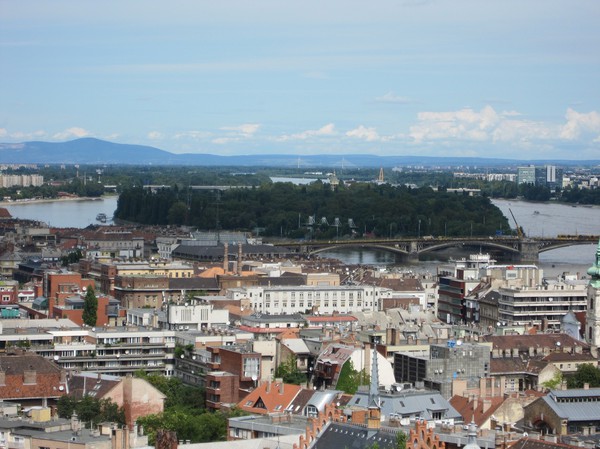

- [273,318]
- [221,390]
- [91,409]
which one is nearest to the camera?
[91,409]

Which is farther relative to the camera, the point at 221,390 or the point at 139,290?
the point at 139,290

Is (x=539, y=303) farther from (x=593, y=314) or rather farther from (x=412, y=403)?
(x=412, y=403)

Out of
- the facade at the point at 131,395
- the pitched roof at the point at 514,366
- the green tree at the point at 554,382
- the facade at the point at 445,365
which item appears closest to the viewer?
the facade at the point at 131,395

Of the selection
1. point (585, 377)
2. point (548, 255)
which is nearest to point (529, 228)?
point (548, 255)

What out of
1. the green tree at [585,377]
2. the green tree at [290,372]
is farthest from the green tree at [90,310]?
the green tree at [585,377]

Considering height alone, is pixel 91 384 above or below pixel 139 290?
above

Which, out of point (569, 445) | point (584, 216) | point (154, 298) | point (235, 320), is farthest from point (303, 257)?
point (584, 216)

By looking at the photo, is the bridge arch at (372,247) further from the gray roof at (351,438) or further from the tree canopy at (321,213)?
the gray roof at (351,438)

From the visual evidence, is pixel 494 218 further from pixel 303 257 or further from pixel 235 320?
pixel 235 320
